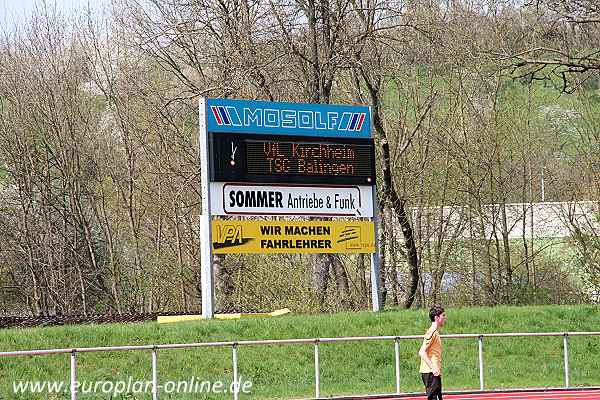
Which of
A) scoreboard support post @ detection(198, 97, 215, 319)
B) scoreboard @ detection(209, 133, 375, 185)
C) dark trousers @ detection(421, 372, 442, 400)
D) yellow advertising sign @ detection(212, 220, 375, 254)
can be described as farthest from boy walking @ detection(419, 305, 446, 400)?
scoreboard @ detection(209, 133, 375, 185)

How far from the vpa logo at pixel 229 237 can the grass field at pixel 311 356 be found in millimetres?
1847

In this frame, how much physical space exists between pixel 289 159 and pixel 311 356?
5012 millimetres

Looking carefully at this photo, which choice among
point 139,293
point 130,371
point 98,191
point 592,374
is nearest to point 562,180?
point 139,293

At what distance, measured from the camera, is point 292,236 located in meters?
25.6

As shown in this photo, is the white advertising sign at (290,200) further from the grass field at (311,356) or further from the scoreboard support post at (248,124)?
the grass field at (311,356)

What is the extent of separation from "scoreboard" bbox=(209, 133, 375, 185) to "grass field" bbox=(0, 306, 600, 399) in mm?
3408

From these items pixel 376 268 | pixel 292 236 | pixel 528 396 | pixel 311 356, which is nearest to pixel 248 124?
pixel 292 236

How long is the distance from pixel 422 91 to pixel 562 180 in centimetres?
827

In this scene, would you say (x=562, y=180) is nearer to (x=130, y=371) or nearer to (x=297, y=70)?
(x=297, y=70)

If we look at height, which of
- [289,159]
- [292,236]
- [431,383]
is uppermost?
[289,159]

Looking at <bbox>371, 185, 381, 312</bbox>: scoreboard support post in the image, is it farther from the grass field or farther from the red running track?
the red running track

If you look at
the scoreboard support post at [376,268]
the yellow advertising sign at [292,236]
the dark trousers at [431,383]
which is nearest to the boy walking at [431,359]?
the dark trousers at [431,383]

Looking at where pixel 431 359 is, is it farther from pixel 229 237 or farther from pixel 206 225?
pixel 229 237

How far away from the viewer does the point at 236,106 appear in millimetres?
25328
